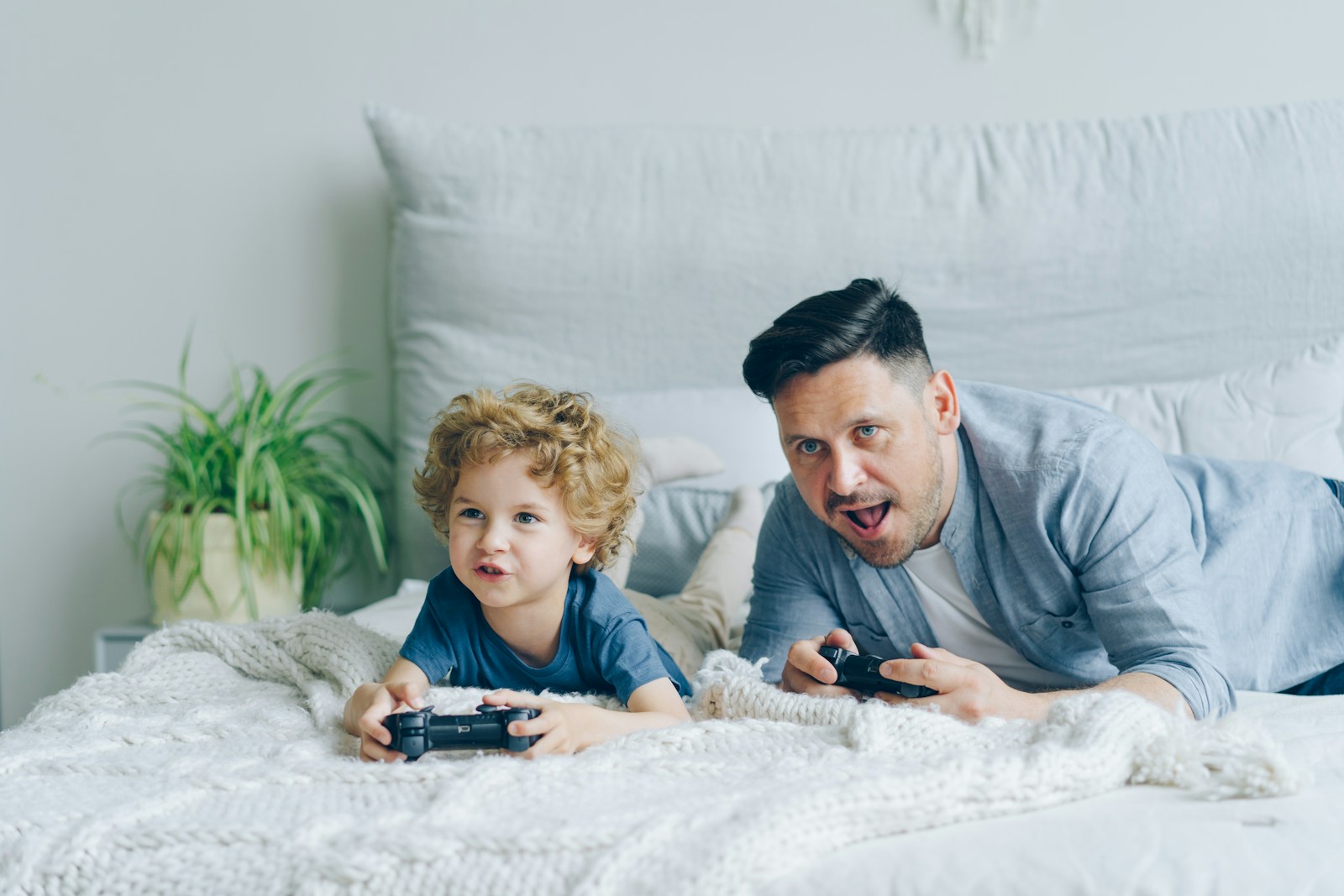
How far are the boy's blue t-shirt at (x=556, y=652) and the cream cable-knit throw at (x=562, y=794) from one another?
0.50ft

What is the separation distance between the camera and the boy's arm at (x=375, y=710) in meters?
0.99

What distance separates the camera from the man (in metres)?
1.17

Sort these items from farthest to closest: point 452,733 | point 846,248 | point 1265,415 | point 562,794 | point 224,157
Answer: point 224,157
point 846,248
point 1265,415
point 452,733
point 562,794

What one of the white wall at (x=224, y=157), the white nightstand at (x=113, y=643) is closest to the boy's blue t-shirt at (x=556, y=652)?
the white nightstand at (x=113, y=643)

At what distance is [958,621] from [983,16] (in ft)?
4.89

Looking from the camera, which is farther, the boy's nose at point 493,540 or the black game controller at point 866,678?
the boy's nose at point 493,540

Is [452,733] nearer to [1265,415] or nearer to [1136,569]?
[1136,569]

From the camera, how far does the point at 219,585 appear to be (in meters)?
2.17

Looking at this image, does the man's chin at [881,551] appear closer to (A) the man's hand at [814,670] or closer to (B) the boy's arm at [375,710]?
(A) the man's hand at [814,670]

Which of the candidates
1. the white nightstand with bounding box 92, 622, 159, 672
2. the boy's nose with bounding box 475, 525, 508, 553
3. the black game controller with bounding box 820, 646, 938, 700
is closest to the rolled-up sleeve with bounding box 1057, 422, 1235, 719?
the black game controller with bounding box 820, 646, 938, 700

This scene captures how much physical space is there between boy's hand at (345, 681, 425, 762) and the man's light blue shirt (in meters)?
0.51

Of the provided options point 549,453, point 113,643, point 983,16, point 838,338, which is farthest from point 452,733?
point 983,16

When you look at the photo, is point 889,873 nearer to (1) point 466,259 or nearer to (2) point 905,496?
(2) point 905,496

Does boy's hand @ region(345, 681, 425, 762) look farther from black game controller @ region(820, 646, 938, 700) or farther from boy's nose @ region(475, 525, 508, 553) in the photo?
black game controller @ region(820, 646, 938, 700)
